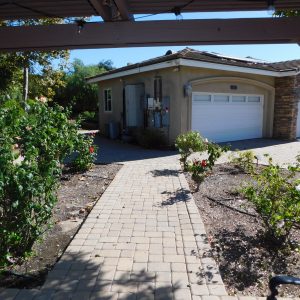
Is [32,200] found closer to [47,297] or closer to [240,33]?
[47,297]

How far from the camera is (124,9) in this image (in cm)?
351

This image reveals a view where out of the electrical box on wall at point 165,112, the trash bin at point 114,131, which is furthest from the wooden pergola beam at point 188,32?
the trash bin at point 114,131

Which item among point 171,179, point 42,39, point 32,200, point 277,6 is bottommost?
point 171,179

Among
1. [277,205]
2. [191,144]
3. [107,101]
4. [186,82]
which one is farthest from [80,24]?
[107,101]

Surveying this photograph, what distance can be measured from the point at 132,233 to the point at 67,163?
5.15 metres

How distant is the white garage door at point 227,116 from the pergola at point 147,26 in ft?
28.7

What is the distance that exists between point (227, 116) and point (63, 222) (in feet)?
34.9

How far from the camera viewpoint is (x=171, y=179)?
290 inches

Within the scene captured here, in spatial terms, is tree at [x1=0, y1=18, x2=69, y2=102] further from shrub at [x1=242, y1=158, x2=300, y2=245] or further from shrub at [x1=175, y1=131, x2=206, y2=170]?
shrub at [x1=242, y1=158, x2=300, y2=245]

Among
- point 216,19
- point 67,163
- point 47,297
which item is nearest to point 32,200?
point 47,297

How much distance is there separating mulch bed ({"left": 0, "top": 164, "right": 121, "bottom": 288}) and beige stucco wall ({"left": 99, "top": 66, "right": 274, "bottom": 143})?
4.23 m

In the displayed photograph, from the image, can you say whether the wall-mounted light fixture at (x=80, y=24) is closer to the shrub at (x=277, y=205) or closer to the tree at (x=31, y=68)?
the shrub at (x=277, y=205)

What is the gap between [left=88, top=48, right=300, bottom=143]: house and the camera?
11898mm

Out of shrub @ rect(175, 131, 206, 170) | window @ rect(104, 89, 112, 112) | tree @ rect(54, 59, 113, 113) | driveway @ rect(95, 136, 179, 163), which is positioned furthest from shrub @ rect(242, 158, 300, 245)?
tree @ rect(54, 59, 113, 113)
